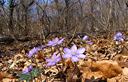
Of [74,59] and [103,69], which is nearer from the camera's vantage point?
[74,59]

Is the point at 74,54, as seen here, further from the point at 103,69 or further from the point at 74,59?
the point at 103,69


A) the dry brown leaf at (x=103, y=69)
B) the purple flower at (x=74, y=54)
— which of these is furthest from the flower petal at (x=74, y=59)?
the dry brown leaf at (x=103, y=69)

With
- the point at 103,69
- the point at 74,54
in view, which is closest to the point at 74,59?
the point at 74,54

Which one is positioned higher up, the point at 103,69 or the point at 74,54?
the point at 74,54

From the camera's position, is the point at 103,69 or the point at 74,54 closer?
the point at 74,54

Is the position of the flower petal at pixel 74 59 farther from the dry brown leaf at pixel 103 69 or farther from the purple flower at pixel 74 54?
the dry brown leaf at pixel 103 69

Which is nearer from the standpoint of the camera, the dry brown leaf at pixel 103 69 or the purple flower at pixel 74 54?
the purple flower at pixel 74 54

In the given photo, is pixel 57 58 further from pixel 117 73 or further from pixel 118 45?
pixel 118 45

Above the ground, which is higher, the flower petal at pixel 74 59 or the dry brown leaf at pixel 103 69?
the flower petal at pixel 74 59

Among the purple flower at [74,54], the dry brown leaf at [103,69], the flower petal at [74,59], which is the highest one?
the purple flower at [74,54]

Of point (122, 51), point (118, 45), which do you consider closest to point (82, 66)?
point (122, 51)

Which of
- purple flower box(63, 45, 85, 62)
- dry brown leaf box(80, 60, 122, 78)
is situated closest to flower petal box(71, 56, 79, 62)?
purple flower box(63, 45, 85, 62)
